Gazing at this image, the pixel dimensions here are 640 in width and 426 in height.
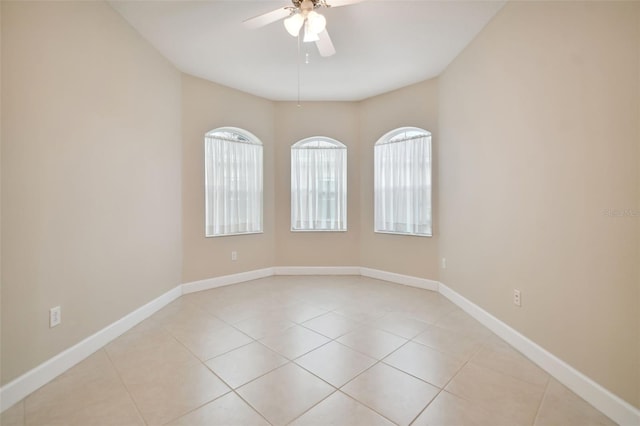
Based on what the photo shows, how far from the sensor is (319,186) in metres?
4.45

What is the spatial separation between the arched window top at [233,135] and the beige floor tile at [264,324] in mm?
2419

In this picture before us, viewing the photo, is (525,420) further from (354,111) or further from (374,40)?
(354,111)

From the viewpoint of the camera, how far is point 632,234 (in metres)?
1.47

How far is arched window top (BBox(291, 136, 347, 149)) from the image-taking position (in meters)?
4.42

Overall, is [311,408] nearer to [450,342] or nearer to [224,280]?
[450,342]

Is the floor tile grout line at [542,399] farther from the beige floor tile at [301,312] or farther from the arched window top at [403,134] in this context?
the arched window top at [403,134]

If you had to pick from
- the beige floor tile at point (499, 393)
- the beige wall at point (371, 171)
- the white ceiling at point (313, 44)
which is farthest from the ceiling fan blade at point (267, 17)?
the beige floor tile at point (499, 393)

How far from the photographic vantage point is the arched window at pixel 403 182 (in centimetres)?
376

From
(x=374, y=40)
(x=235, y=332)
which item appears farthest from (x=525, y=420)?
(x=374, y=40)

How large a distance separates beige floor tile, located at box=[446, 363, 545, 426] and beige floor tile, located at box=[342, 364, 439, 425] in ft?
0.64

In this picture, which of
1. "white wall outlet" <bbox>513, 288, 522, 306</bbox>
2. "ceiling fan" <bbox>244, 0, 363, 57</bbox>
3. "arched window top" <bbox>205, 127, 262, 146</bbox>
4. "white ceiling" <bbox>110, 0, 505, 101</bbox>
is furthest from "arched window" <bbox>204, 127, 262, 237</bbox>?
"white wall outlet" <bbox>513, 288, 522, 306</bbox>

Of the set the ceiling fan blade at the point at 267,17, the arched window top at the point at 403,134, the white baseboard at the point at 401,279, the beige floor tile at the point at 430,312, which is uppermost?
the ceiling fan blade at the point at 267,17

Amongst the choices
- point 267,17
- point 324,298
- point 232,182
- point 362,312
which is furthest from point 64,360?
point 267,17

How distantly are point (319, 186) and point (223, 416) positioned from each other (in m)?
3.33
